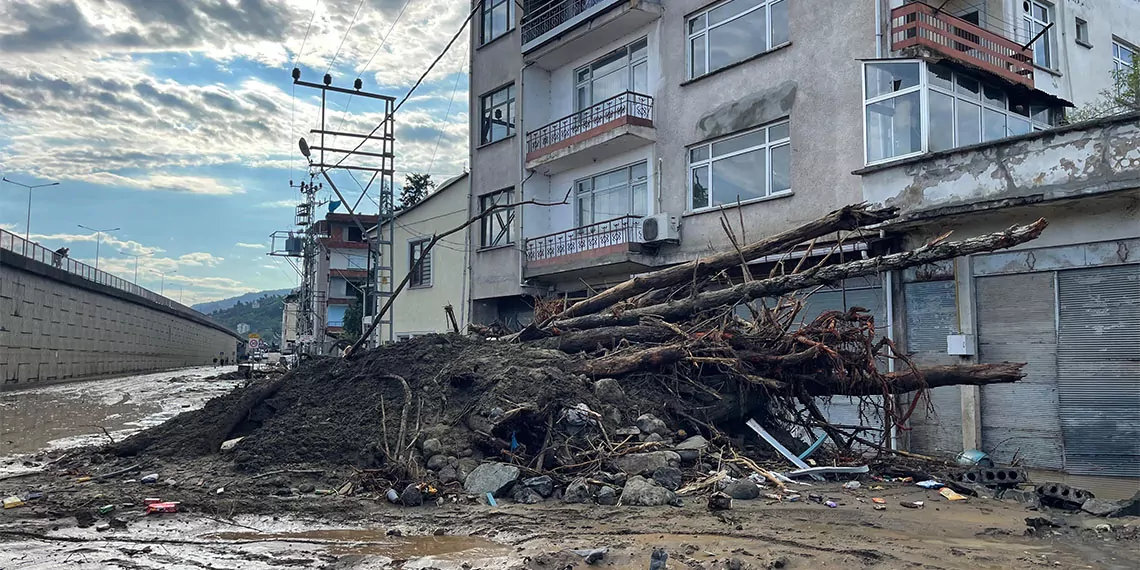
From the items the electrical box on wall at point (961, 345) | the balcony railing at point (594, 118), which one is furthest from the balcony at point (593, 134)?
the electrical box on wall at point (961, 345)

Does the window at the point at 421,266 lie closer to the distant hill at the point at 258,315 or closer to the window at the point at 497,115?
the window at the point at 497,115

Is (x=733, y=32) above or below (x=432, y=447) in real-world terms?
above

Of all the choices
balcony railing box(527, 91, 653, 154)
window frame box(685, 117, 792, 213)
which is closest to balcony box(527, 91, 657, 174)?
balcony railing box(527, 91, 653, 154)

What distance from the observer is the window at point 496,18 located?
2238cm

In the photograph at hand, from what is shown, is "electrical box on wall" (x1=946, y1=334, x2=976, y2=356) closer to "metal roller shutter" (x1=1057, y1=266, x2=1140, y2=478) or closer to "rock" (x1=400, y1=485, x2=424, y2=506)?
"metal roller shutter" (x1=1057, y1=266, x2=1140, y2=478)

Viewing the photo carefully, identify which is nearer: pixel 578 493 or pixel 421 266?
pixel 578 493

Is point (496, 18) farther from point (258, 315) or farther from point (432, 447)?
point (258, 315)

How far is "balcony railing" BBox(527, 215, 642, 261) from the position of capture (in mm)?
17062

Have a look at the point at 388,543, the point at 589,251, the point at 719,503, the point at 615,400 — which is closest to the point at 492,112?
the point at 589,251

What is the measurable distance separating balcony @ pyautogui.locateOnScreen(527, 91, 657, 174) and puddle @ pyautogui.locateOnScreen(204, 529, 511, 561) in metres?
12.0

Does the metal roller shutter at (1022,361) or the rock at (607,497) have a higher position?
the metal roller shutter at (1022,361)

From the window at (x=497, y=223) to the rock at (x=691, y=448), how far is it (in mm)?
12873

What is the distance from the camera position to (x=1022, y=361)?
10984 millimetres

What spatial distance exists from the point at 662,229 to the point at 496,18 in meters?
10.2
